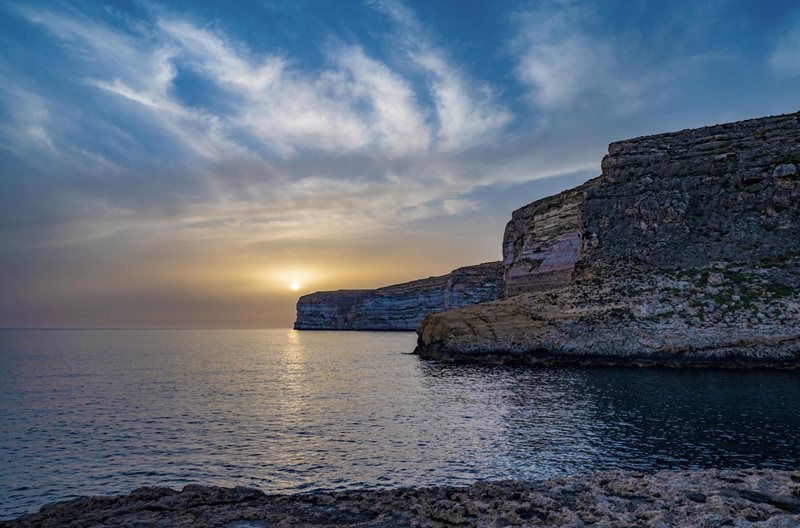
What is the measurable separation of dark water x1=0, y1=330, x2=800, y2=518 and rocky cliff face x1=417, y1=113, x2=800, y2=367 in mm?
7362

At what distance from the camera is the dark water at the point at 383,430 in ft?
60.5

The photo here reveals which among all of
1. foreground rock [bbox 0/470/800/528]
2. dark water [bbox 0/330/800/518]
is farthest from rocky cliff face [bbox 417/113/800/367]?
foreground rock [bbox 0/470/800/528]

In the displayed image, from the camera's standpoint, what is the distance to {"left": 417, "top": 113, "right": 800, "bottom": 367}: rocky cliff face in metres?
51.8

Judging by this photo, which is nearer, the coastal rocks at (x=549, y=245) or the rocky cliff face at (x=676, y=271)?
the rocky cliff face at (x=676, y=271)

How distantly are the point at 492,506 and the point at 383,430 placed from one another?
12999 mm

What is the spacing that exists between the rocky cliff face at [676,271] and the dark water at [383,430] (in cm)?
736

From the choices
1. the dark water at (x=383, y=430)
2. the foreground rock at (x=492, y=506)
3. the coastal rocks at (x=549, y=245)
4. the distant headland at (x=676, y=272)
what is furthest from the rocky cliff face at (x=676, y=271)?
the foreground rock at (x=492, y=506)

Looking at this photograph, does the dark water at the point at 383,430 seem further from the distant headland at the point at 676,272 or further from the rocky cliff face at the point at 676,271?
the distant headland at the point at 676,272

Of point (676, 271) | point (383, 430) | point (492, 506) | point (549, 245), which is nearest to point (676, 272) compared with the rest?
point (676, 271)

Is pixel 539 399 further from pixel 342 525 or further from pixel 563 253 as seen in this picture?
pixel 563 253

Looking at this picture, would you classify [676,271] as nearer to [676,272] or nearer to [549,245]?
[676,272]

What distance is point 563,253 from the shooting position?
80.8 meters

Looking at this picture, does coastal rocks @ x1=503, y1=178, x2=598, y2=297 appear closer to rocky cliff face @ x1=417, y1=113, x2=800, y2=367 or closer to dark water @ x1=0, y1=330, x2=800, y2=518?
rocky cliff face @ x1=417, y1=113, x2=800, y2=367

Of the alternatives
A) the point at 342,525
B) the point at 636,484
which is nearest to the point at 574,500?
the point at 636,484
